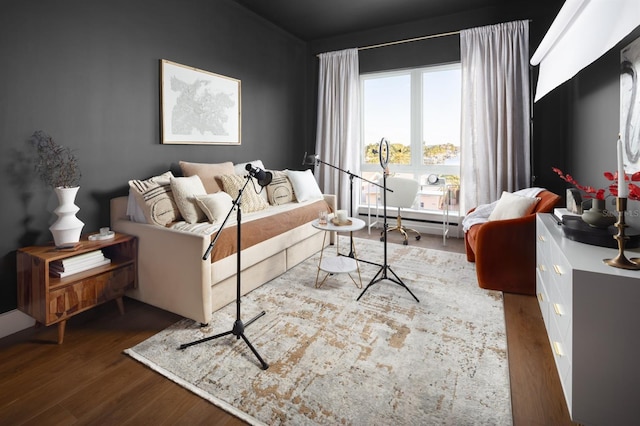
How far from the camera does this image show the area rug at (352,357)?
59.2 inches

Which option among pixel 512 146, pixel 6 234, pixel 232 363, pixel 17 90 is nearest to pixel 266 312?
pixel 232 363

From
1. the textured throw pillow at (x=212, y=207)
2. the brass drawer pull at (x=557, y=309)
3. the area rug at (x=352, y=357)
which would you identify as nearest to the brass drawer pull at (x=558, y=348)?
the brass drawer pull at (x=557, y=309)

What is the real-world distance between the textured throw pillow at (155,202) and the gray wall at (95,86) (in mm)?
385

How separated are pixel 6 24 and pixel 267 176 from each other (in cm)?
187

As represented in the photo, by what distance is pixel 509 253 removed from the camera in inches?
104

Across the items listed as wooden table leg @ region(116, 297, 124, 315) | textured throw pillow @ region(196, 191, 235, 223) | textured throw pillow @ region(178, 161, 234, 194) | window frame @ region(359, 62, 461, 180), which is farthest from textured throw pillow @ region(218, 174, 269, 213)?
window frame @ region(359, 62, 461, 180)

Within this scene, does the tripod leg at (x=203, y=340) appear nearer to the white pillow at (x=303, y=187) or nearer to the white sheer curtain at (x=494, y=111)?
the white pillow at (x=303, y=187)

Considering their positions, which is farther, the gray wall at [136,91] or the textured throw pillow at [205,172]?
the textured throw pillow at [205,172]

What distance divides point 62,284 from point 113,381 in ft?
2.31

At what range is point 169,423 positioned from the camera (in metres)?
1.43

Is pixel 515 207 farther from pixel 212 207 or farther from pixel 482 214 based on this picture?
pixel 212 207

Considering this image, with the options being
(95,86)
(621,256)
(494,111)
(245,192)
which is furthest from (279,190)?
Result: (621,256)

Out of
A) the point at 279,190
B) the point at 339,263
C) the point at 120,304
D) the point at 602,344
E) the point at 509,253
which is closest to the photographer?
the point at 602,344

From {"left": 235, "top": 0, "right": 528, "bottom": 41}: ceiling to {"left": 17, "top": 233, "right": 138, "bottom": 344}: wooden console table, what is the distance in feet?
10.6
